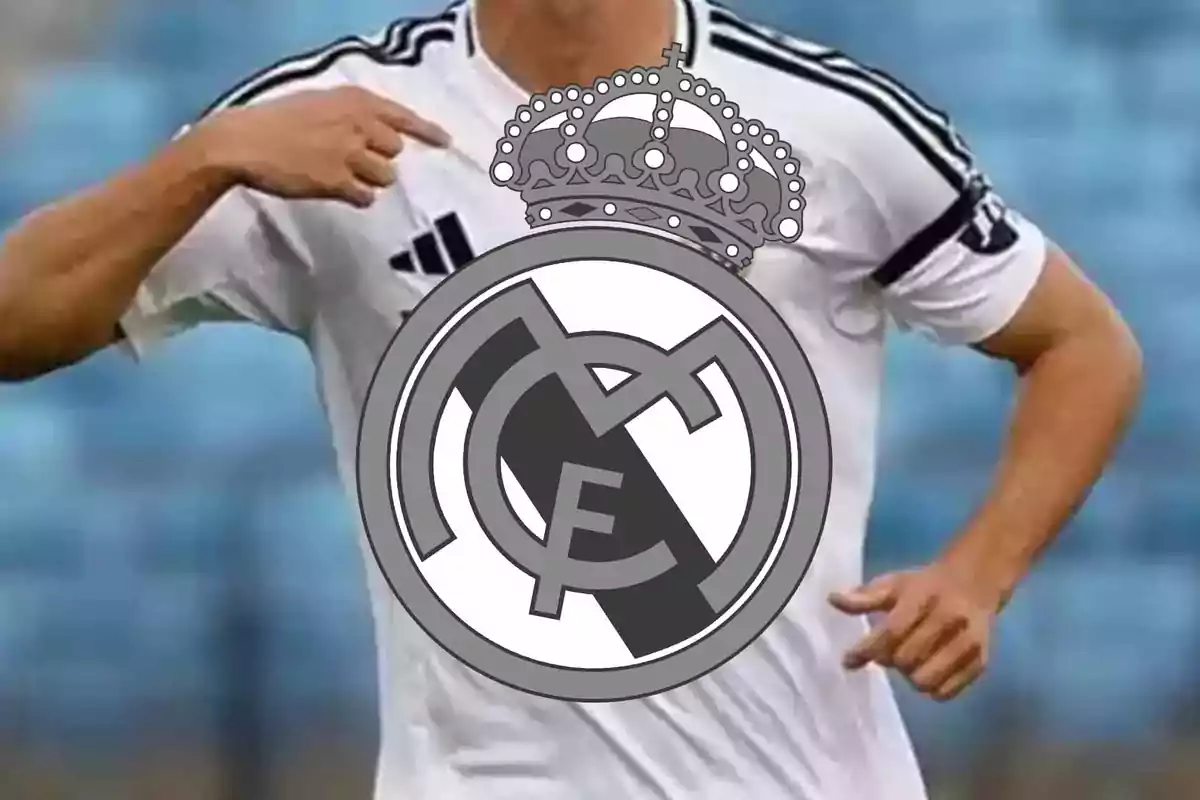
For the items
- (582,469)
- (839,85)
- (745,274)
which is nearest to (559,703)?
(582,469)

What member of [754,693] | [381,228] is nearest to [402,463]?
[381,228]

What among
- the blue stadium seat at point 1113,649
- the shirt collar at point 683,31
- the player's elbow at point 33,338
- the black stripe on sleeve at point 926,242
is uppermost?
the shirt collar at point 683,31

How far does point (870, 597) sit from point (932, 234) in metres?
0.21

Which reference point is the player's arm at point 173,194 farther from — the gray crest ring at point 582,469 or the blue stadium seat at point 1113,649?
the blue stadium seat at point 1113,649

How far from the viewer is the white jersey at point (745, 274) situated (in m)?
0.87

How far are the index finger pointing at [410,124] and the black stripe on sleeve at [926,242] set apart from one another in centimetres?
25

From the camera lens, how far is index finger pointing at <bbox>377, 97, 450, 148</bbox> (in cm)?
84

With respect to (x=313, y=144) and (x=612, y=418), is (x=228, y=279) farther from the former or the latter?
(x=612, y=418)

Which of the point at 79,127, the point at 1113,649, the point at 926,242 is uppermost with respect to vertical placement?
the point at 79,127

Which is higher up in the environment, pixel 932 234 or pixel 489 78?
pixel 489 78

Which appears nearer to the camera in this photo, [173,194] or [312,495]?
[173,194]

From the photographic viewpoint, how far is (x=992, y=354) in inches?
36.0

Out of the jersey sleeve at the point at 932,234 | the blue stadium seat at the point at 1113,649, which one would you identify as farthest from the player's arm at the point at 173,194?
the blue stadium seat at the point at 1113,649

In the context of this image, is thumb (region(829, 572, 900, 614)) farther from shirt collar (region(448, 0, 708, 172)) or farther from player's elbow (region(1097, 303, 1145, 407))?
shirt collar (region(448, 0, 708, 172))
